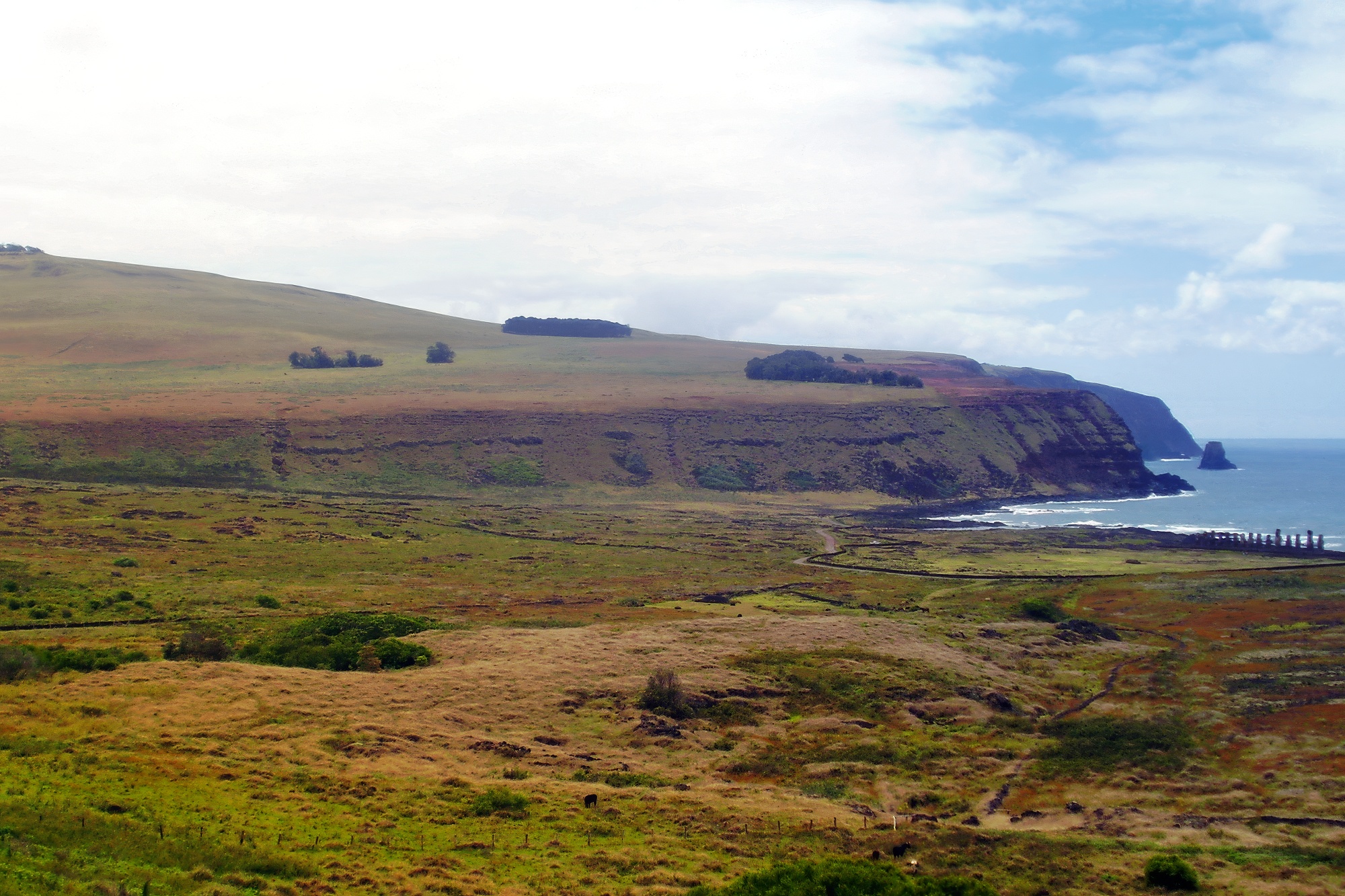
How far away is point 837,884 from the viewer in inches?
675

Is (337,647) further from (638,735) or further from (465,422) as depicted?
(465,422)

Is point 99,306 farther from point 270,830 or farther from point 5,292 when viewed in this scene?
point 270,830

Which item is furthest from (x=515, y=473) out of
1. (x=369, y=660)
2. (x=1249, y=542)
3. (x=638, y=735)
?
(x=638, y=735)

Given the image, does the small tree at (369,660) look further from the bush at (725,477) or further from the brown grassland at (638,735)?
the bush at (725,477)

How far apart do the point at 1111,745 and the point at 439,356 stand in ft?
468

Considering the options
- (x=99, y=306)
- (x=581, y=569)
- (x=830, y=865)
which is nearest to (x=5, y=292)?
(x=99, y=306)

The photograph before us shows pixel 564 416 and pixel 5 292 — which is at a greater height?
pixel 5 292

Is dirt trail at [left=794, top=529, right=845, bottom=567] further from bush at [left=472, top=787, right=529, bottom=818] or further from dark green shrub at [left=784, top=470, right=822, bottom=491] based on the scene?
bush at [left=472, top=787, right=529, bottom=818]

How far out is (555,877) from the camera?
18047mm

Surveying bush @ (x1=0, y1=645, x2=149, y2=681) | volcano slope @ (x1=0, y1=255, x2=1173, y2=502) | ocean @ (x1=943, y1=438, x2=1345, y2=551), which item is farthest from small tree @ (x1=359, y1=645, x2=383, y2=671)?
ocean @ (x1=943, y1=438, x2=1345, y2=551)

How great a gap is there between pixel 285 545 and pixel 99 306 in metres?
130

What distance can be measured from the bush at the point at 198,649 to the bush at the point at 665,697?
15009mm

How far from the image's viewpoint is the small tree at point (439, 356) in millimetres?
155875

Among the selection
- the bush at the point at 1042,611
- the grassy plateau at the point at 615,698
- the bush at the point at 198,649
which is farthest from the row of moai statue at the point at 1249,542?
the bush at the point at 198,649
